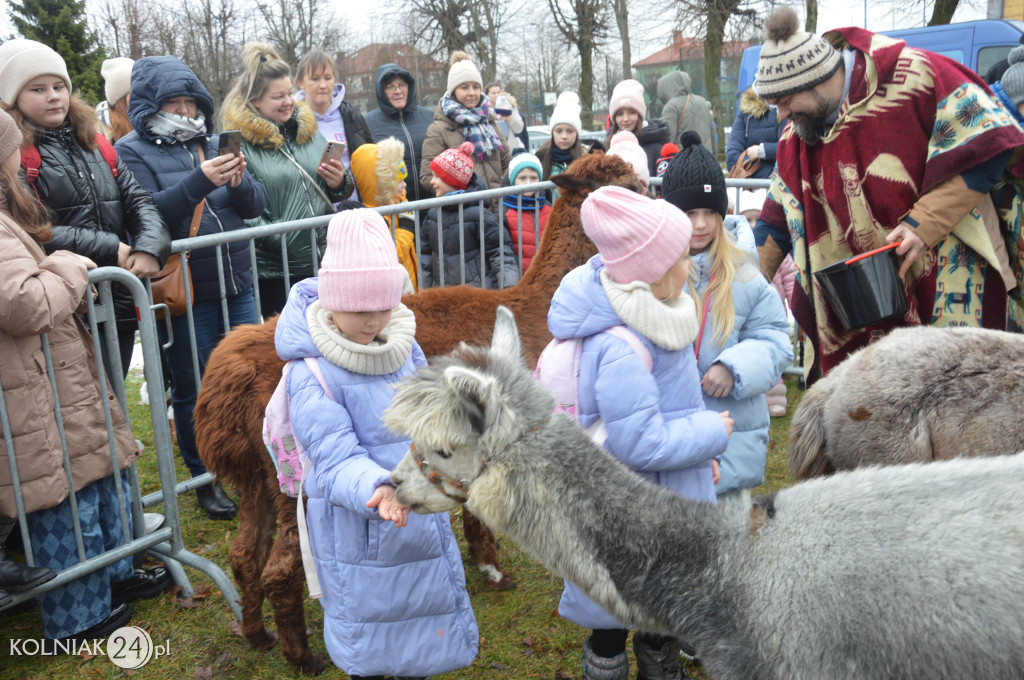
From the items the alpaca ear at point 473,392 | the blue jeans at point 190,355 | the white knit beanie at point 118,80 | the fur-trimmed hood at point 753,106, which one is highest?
the white knit beanie at point 118,80

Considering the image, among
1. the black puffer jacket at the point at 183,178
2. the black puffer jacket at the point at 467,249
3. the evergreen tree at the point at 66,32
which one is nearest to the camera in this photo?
the black puffer jacket at the point at 183,178

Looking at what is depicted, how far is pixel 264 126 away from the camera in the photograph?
475cm

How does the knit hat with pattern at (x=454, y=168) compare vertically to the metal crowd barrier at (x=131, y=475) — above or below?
above

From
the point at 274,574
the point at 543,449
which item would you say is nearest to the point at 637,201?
the point at 543,449

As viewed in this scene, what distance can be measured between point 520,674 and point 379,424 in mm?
1405

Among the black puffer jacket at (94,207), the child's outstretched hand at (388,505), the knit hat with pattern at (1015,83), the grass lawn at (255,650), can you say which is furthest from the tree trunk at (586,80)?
the child's outstretched hand at (388,505)

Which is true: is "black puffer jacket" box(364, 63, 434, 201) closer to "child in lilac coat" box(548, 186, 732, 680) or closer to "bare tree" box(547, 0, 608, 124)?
"child in lilac coat" box(548, 186, 732, 680)

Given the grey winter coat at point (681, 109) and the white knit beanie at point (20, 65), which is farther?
the grey winter coat at point (681, 109)

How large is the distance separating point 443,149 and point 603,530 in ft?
17.2

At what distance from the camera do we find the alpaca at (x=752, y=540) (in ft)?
5.50

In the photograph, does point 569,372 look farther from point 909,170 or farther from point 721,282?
point 909,170

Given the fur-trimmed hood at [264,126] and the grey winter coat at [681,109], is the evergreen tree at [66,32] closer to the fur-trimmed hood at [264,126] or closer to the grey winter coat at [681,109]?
the grey winter coat at [681,109]

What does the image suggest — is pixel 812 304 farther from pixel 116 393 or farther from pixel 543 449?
pixel 116 393

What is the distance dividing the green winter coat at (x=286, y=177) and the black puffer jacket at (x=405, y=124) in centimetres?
175
